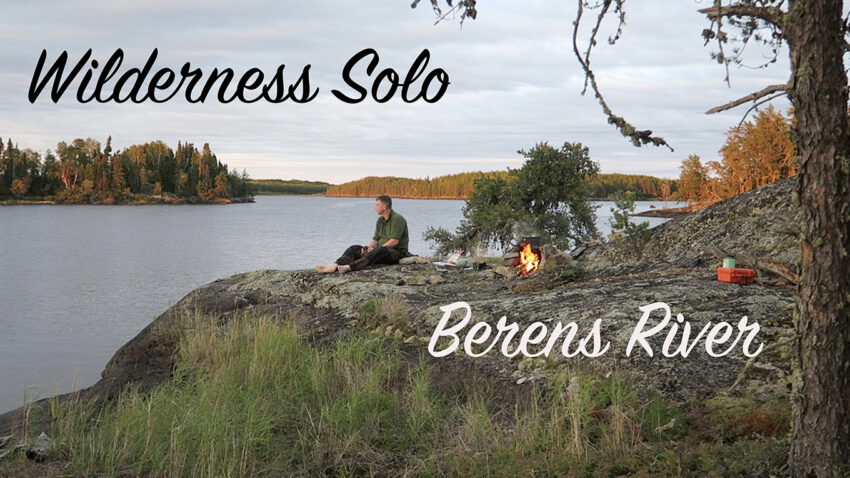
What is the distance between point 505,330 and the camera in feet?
24.3

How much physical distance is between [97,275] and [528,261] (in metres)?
24.1

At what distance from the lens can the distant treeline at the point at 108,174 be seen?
323 ft

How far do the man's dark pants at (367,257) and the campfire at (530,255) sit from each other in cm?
287

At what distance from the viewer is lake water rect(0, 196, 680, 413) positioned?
15.0 metres

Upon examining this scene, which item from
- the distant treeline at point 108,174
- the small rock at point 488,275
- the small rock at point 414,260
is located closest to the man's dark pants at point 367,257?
the small rock at point 414,260

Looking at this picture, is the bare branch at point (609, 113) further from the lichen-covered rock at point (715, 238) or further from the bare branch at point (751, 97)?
the lichen-covered rock at point (715, 238)

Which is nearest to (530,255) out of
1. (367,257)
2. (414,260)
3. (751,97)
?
(414,260)

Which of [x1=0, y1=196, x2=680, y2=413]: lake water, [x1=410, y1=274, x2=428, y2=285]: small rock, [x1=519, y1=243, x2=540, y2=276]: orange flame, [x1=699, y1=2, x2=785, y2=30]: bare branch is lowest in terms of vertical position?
[x1=0, y1=196, x2=680, y2=413]: lake water

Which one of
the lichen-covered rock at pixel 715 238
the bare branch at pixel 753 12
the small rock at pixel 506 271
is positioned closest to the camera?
the bare branch at pixel 753 12

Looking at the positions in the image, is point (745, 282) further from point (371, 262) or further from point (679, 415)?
point (371, 262)

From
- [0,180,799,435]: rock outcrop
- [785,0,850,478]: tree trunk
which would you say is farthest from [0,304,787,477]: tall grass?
[785,0,850,478]: tree trunk

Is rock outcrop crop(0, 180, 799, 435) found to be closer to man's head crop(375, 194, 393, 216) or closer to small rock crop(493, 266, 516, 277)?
small rock crop(493, 266, 516, 277)

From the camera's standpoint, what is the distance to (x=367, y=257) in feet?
43.2

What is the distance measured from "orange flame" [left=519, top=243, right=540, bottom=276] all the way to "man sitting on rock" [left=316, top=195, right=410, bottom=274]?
286cm
